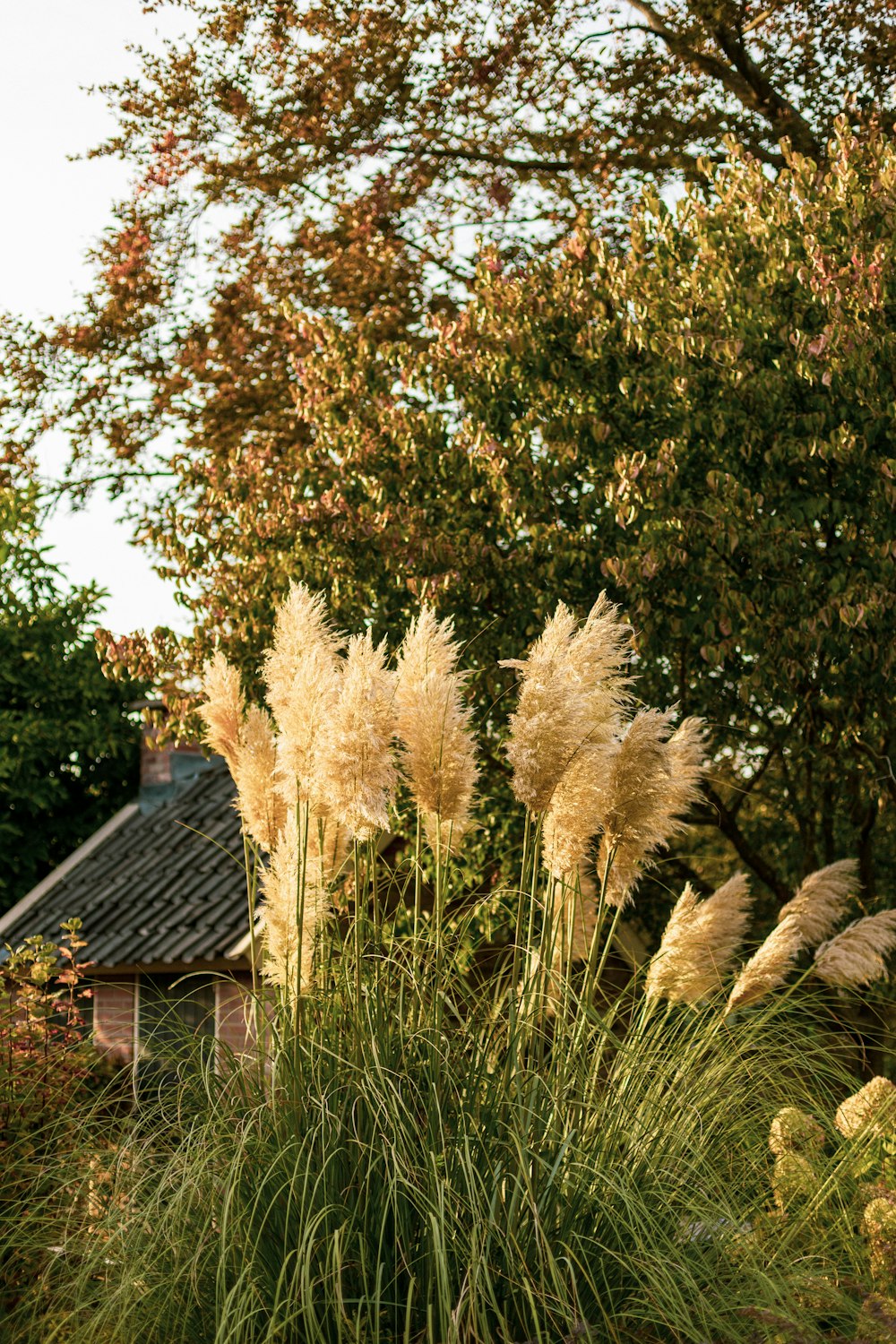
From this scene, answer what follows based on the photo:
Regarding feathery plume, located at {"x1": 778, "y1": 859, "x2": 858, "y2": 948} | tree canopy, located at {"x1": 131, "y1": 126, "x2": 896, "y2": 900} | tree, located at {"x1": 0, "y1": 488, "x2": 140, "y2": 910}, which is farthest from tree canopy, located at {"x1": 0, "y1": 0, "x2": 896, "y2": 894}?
tree, located at {"x1": 0, "y1": 488, "x2": 140, "y2": 910}

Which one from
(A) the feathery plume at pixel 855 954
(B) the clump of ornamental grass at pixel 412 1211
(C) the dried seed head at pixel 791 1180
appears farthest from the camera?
(A) the feathery plume at pixel 855 954

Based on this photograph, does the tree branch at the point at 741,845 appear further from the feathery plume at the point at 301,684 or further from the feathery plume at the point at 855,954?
the feathery plume at the point at 301,684

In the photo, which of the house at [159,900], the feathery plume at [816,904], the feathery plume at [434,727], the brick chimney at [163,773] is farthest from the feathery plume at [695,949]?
the brick chimney at [163,773]

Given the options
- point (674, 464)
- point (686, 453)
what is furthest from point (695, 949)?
point (686, 453)

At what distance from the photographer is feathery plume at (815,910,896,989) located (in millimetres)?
6047

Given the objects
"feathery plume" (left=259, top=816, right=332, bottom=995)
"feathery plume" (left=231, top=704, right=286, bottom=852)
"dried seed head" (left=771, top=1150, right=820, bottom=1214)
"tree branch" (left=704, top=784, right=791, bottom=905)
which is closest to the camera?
"dried seed head" (left=771, top=1150, right=820, bottom=1214)

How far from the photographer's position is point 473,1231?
414 centimetres

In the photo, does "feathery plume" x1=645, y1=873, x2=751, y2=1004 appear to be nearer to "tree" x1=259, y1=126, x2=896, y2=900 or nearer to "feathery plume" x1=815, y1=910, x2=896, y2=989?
"feathery plume" x1=815, y1=910, x2=896, y2=989

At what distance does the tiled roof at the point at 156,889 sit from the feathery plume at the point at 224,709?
7.39 metres

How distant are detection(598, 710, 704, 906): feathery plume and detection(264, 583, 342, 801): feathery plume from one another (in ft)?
3.56

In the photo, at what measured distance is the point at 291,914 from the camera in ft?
17.8

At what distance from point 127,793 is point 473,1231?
55.1 feet

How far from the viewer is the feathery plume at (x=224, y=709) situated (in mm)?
5816

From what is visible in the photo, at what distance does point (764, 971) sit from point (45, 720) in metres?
14.6
